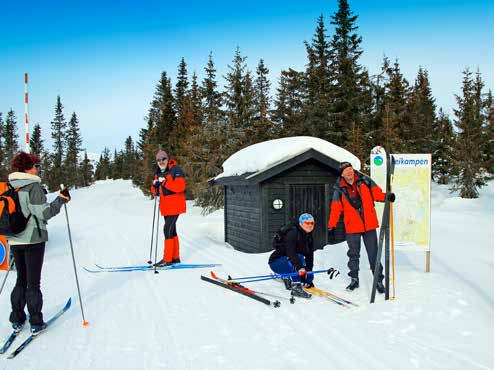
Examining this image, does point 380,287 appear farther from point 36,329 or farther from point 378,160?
point 36,329

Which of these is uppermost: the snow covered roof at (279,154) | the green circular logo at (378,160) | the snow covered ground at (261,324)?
the snow covered roof at (279,154)

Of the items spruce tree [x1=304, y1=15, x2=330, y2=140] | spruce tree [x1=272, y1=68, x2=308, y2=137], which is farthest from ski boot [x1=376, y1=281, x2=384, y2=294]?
spruce tree [x1=272, y1=68, x2=308, y2=137]

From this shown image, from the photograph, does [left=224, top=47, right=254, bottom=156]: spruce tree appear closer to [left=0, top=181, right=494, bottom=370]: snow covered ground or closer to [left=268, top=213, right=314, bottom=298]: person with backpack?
[left=0, top=181, right=494, bottom=370]: snow covered ground

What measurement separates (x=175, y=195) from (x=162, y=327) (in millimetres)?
3600

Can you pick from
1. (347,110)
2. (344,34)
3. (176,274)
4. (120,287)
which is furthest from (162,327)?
(344,34)

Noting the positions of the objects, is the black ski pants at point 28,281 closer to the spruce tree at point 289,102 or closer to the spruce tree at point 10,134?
the spruce tree at point 289,102

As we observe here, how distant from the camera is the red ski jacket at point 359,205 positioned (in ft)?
18.0

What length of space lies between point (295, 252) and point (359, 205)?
3.82ft

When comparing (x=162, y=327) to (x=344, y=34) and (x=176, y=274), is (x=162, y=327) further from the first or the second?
(x=344, y=34)

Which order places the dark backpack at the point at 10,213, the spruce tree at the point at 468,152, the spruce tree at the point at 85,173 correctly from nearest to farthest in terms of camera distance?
the dark backpack at the point at 10,213 < the spruce tree at the point at 468,152 < the spruce tree at the point at 85,173

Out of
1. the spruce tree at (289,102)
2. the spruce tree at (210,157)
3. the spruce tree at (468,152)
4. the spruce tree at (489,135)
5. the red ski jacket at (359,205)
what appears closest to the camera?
the red ski jacket at (359,205)

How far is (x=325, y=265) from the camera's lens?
738 centimetres

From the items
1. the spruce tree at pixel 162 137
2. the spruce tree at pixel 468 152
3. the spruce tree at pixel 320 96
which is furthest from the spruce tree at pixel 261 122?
the spruce tree at pixel 468 152

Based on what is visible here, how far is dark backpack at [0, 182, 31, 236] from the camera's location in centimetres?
379
